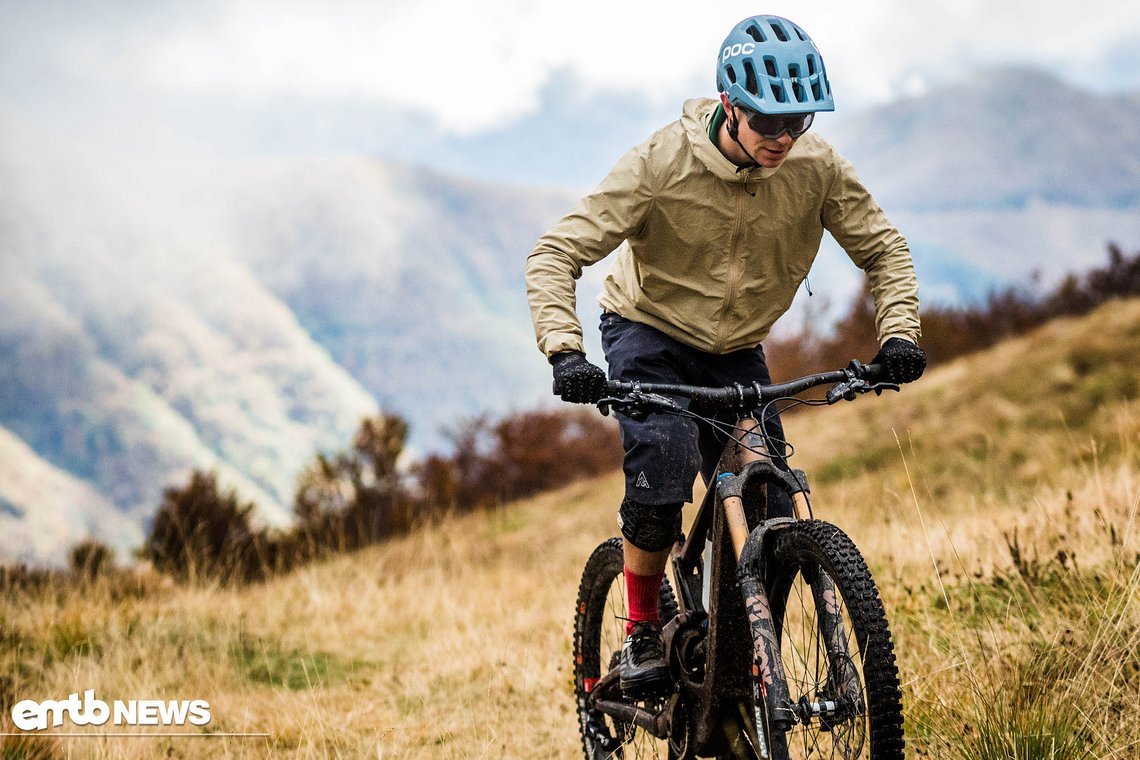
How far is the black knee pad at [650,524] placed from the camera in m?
3.43

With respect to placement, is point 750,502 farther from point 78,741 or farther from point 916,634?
point 78,741

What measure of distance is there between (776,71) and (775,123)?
157 millimetres

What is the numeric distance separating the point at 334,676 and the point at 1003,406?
1226cm

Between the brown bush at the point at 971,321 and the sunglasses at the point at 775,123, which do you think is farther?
the brown bush at the point at 971,321

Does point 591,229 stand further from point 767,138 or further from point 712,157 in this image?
point 767,138

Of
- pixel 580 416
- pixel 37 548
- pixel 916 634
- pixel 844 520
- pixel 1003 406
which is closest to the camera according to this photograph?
pixel 916 634

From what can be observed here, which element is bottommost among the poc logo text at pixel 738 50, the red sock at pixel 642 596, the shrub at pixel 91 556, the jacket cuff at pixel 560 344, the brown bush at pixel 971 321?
the red sock at pixel 642 596

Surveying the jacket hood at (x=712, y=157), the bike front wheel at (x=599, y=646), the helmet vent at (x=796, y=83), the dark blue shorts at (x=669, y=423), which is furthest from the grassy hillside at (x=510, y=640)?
the helmet vent at (x=796, y=83)

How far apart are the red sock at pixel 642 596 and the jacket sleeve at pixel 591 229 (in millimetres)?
1031

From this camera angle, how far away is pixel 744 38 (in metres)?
3.24

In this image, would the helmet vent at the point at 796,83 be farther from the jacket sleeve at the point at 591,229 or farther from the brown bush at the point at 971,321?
the brown bush at the point at 971,321

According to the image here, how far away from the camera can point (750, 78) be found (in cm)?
317

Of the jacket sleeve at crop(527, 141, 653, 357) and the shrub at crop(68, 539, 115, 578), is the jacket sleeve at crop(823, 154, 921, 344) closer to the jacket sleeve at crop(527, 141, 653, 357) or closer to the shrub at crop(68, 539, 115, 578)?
the jacket sleeve at crop(527, 141, 653, 357)

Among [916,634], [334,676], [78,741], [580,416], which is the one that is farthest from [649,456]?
[580,416]
